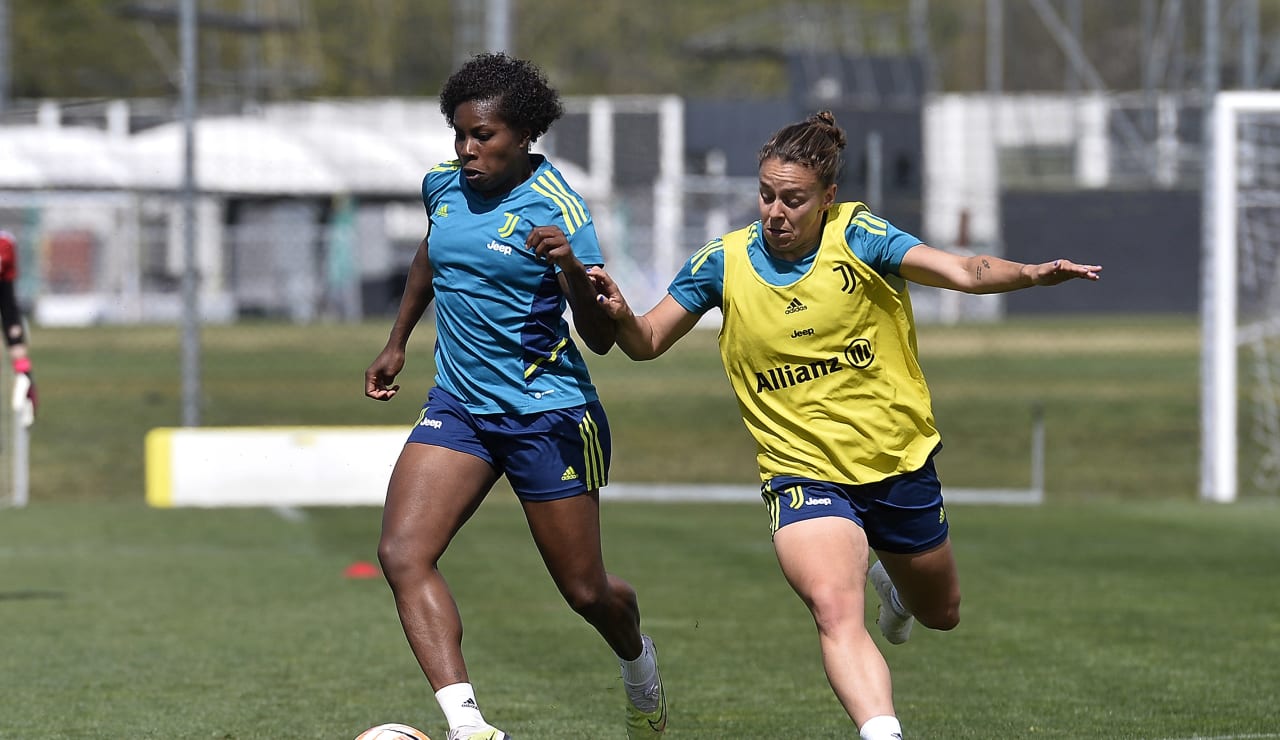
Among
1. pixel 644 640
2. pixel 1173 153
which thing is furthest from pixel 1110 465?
pixel 1173 153

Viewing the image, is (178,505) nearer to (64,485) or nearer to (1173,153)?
(64,485)

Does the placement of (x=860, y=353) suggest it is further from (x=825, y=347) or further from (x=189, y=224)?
(x=189, y=224)

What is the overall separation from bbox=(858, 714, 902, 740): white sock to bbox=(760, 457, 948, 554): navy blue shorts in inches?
27.9

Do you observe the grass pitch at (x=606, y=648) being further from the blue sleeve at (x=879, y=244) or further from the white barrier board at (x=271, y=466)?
the blue sleeve at (x=879, y=244)

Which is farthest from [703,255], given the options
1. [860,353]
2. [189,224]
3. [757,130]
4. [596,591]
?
[757,130]

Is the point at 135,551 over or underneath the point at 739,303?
underneath

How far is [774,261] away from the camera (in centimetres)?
570

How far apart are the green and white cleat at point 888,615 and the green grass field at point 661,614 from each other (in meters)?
0.38

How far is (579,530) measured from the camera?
6.02m

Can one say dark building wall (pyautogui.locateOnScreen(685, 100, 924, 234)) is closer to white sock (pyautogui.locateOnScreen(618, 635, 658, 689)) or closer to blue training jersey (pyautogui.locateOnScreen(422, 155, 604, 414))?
white sock (pyautogui.locateOnScreen(618, 635, 658, 689))

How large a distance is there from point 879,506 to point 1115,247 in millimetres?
40019

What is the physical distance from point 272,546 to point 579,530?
24.1 ft

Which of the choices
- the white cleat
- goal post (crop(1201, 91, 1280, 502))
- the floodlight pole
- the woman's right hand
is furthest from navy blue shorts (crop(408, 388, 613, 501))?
goal post (crop(1201, 91, 1280, 502))

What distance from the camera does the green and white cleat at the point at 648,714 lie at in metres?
6.39
